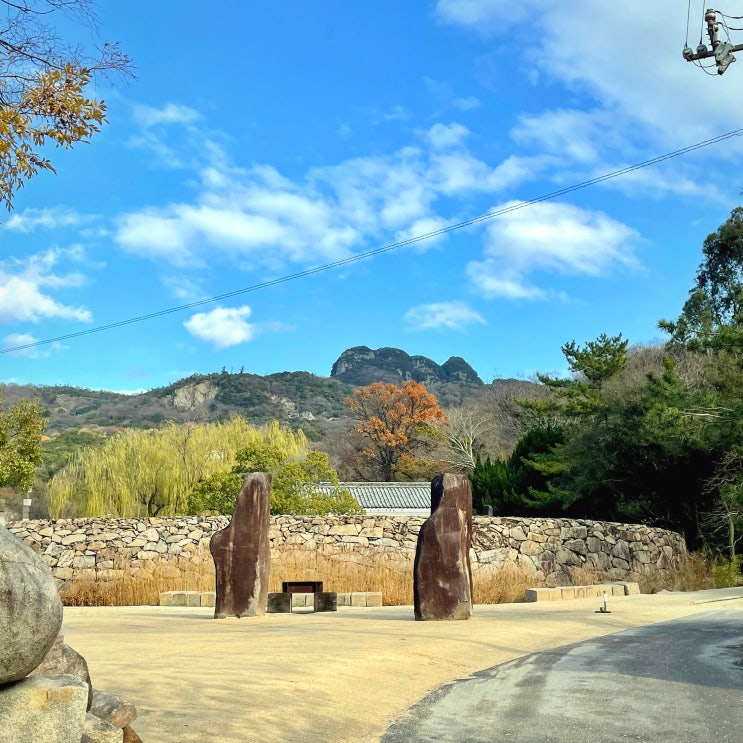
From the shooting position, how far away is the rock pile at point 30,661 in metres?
4.44

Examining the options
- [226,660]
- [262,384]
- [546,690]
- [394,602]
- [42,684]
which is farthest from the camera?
[262,384]

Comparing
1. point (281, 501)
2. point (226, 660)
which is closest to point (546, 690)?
point (226, 660)

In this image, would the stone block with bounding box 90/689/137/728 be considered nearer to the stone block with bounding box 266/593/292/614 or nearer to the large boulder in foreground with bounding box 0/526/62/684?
the large boulder in foreground with bounding box 0/526/62/684

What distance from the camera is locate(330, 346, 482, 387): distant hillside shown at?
128875 mm

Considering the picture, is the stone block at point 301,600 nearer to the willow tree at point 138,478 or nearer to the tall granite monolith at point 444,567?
the tall granite monolith at point 444,567

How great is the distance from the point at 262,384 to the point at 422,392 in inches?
1752

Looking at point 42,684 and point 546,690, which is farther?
point 546,690

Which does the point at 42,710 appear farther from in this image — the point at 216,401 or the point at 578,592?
the point at 216,401

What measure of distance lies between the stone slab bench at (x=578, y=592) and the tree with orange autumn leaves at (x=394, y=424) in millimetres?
37814

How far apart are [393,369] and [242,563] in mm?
118393

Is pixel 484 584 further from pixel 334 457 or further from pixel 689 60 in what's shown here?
pixel 334 457

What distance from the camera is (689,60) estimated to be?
1636 centimetres

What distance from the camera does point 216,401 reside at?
98.8 metres

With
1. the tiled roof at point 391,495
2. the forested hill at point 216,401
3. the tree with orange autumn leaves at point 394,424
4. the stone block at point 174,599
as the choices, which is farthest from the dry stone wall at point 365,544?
the forested hill at point 216,401
